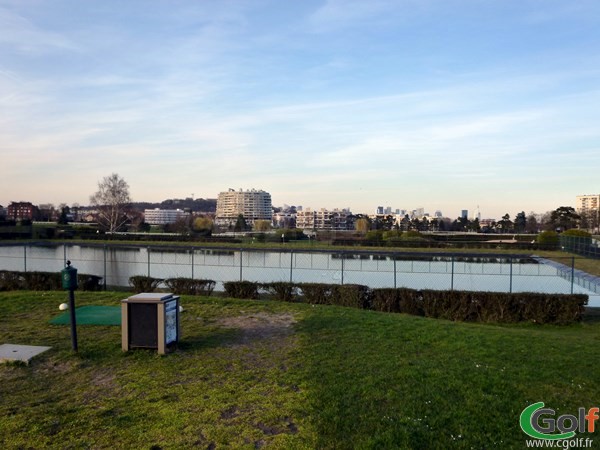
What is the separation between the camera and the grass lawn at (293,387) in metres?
4.16

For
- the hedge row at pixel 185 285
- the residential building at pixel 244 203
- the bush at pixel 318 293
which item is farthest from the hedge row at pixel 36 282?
the residential building at pixel 244 203

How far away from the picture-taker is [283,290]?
13352 mm

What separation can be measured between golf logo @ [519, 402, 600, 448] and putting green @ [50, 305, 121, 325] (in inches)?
274

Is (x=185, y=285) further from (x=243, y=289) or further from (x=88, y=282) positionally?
(x=88, y=282)

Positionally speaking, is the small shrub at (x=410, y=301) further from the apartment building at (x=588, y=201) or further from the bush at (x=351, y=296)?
the apartment building at (x=588, y=201)

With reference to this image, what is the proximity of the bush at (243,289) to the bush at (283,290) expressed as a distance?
0.30m

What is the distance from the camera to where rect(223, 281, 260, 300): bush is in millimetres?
13332

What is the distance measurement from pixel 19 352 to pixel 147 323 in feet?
5.87

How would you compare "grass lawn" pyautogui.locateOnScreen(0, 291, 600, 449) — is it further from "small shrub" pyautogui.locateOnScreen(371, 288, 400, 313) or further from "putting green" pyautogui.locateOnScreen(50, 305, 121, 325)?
"small shrub" pyautogui.locateOnScreen(371, 288, 400, 313)

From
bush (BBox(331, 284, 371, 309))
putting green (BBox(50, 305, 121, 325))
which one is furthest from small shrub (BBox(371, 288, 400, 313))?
putting green (BBox(50, 305, 121, 325))

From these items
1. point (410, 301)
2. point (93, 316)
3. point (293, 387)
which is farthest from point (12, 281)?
point (293, 387)

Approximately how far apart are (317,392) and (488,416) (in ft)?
5.58

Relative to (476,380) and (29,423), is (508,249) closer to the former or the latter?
(476,380)

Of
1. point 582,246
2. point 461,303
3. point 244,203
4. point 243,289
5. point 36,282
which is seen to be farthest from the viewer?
point 244,203
